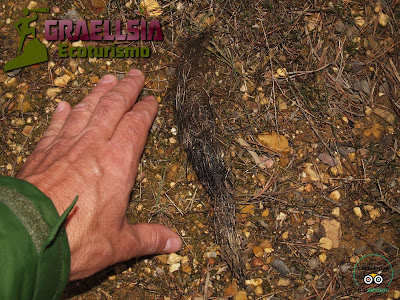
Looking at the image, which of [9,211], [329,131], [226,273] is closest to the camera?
[9,211]

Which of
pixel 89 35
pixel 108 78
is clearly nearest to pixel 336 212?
pixel 108 78

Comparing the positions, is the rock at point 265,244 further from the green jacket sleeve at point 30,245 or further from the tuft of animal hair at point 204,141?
the green jacket sleeve at point 30,245

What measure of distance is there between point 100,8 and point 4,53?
2.33 feet

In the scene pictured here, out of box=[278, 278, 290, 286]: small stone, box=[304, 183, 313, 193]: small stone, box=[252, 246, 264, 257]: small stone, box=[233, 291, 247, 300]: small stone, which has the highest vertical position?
box=[304, 183, 313, 193]: small stone

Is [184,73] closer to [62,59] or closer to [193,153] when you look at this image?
[193,153]

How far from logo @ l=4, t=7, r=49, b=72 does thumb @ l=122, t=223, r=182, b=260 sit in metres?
1.30

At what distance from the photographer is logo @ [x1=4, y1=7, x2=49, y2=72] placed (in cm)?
253

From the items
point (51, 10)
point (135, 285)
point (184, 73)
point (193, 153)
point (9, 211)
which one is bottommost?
point (135, 285)

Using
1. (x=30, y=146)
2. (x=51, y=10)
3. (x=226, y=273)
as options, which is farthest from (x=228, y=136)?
(x=51, y=10)

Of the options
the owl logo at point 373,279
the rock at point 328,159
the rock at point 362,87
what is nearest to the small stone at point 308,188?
the rock at point 328,159

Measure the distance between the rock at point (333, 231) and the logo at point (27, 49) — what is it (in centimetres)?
214

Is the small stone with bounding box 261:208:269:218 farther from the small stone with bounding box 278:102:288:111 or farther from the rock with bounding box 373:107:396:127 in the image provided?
the rock with bounding box 373:107:396:127

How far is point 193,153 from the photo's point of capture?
238cm

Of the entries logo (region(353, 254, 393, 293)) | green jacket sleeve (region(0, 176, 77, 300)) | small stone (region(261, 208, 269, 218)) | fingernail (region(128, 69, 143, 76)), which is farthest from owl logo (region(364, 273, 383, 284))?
fingernail (region(128, 69, 143, 76))
